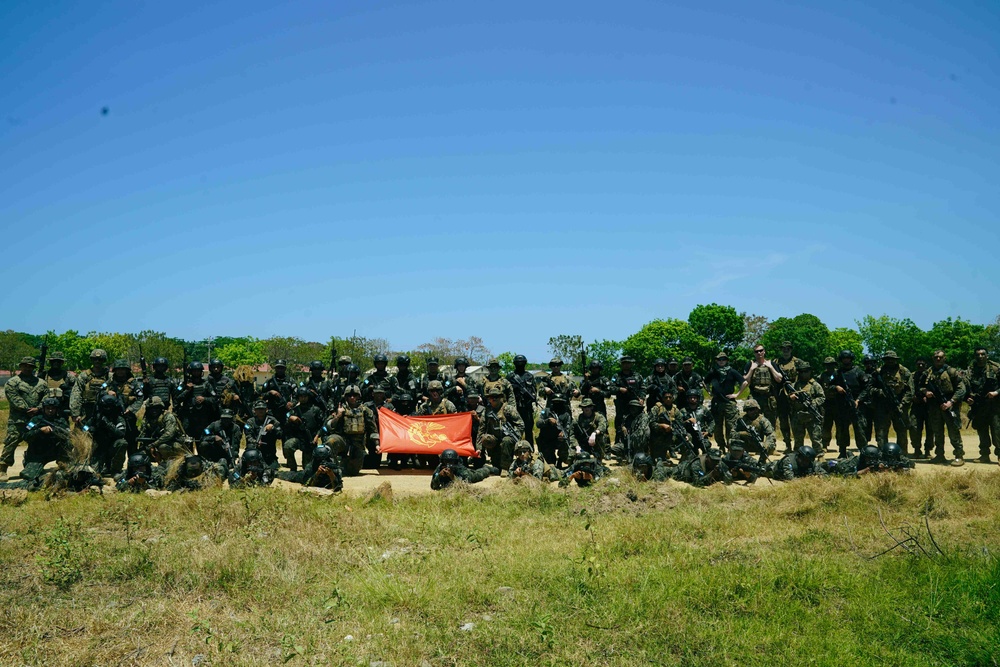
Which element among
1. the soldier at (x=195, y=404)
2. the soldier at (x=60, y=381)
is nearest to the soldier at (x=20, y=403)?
the soldier at (x=60, y=381)

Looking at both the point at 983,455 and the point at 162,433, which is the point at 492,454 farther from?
the point at 983,455

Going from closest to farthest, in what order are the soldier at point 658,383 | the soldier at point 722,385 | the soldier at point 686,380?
the soldier at point 658,383, the soldier at point 722,385, the soldier at point 686,380

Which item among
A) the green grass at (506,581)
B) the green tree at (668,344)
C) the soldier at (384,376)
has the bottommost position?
the green grass at (506,581)

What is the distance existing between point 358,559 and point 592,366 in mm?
9448

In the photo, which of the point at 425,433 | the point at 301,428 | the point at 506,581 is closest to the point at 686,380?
the point at 425,433

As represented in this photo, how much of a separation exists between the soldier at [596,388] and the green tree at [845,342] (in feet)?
202

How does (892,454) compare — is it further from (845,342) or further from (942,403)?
(845,342)

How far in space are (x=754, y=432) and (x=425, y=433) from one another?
22.8ft

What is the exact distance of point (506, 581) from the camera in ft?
23.9

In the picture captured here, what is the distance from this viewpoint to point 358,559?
26.4ft

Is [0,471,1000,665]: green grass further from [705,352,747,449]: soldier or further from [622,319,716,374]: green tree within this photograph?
[622,319,716,374]: green tree

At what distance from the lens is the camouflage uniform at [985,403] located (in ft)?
50.3

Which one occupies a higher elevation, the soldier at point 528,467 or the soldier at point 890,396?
the soldier at point 890,396

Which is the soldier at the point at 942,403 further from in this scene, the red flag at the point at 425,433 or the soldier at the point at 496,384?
the red flag at the point at 425,433
